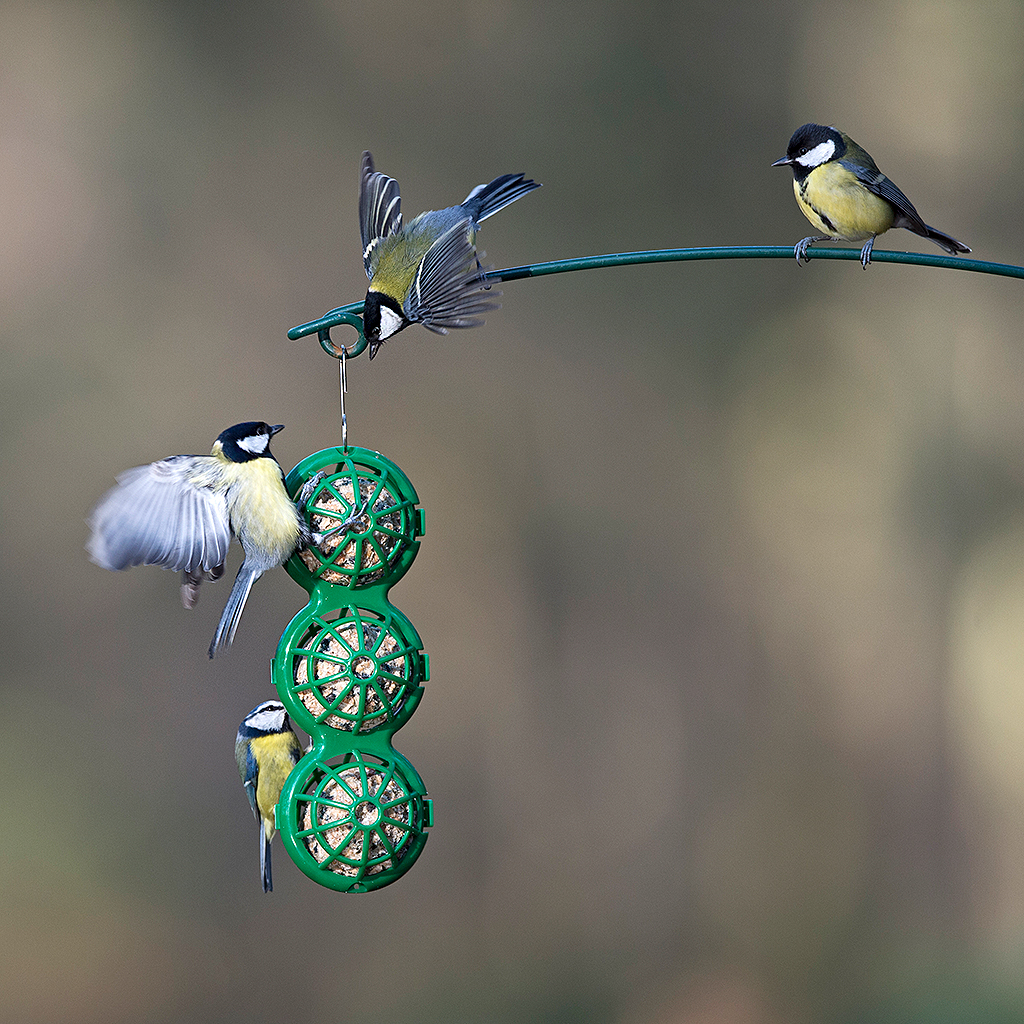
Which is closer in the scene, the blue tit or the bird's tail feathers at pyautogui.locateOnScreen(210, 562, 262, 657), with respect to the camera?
the bird's tail feathers at pyautogui.locateOnScreen(210, 562, 262, 657)

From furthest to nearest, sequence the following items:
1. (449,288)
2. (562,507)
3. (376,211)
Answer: (562,507) → (376,211) → (449,288)

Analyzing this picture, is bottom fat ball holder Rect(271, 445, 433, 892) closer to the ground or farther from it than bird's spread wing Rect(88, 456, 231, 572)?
closer to the ground

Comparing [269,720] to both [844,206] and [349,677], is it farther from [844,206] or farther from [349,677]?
[844,206]

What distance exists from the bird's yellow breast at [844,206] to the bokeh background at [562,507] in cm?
233

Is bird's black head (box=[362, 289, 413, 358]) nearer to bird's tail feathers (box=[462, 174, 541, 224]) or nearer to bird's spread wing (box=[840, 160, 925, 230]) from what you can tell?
bird's tail feathers (box=[462, 174, 541, 224])

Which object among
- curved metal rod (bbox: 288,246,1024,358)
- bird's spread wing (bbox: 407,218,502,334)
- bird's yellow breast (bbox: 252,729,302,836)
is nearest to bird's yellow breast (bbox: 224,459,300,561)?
curved metal rod (bbox: 288,246,1024,358)

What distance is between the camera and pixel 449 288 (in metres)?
1.86

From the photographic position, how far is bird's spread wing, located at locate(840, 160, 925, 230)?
221 centimetres

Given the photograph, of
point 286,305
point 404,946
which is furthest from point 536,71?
point 404,946

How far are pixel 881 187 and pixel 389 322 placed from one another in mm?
1072

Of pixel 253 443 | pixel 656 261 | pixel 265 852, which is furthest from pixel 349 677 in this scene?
pixel 656 261

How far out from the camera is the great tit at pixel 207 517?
1.70m

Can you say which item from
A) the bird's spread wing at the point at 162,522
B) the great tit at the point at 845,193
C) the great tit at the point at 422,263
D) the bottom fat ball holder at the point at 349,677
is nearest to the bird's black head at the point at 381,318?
the great tit at the point at 422,263

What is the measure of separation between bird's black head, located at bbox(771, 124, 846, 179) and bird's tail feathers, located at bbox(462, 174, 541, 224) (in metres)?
0.54
